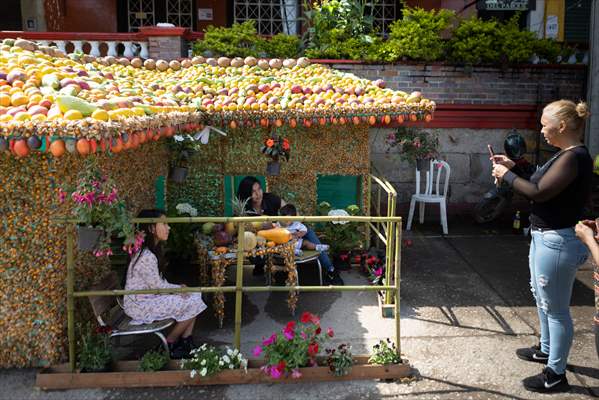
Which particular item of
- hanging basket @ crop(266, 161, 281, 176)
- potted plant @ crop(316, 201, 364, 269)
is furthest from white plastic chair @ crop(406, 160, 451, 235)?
hanging basket @ crop(266, 161, 281, 176)

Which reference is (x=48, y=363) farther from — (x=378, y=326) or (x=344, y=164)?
(x=344, y=164)

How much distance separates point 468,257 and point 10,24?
1194 centimetres

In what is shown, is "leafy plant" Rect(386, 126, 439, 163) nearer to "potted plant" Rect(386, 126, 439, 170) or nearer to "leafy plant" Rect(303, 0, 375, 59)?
"potted plant" Rect(386, 126, 439, 170)

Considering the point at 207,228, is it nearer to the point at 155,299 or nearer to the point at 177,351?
the point at 155,299

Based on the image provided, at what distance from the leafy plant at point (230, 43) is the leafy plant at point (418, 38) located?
2439mm

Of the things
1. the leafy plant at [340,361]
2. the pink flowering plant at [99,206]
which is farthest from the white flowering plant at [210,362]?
the pink flowering plant at [99,206]

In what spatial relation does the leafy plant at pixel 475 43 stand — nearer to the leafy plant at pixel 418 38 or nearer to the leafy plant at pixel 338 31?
the leafy plant at pixel 418 38

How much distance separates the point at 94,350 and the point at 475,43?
850cm

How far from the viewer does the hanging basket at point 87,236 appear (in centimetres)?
409

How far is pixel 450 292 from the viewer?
6812mm

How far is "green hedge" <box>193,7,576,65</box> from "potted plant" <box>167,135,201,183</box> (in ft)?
10.1

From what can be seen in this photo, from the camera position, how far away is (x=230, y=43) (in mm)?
10172

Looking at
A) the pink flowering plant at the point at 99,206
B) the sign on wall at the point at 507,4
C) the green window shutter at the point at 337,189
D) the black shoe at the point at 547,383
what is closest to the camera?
the pink flowering plant at the point at 99,206

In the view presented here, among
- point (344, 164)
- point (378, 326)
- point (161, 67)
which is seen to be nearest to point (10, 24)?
point (161, 67)
